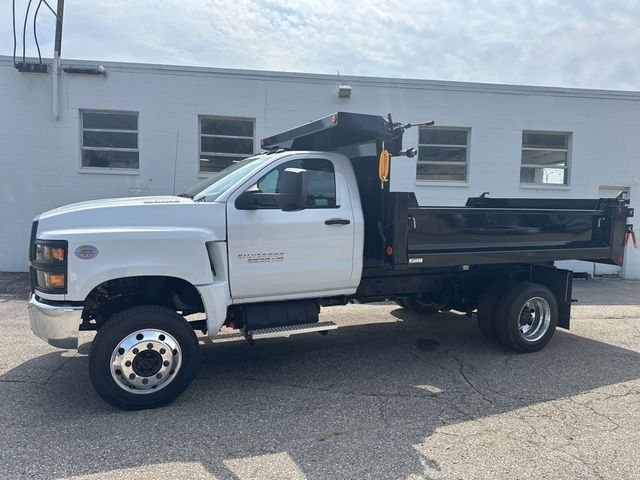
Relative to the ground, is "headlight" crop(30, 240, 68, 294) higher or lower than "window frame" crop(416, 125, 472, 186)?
lower

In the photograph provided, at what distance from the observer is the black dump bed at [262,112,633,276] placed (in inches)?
201

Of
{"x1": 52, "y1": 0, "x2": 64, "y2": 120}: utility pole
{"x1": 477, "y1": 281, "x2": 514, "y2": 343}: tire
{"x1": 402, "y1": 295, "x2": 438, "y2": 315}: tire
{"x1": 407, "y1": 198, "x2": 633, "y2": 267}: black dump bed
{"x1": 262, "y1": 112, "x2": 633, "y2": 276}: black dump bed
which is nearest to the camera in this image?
{"x1": 262, "y1": 112, "x2": 633, "y2": 276}: black dump bed

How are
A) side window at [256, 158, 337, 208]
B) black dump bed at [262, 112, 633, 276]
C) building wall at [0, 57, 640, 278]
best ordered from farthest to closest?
building wall at [0, 57, 640, 278], black dump bed at [262, 112, 633, 276], side window at [256, 158, 337, 208]

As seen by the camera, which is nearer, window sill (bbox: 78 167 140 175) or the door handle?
the door handle

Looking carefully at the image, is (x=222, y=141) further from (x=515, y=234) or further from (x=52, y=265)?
(x=52, y=265)

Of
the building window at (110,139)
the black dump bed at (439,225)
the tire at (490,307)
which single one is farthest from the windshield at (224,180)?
the building window at (110,139)

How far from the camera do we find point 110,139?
11016 millimetres

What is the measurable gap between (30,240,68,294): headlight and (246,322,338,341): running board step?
66.0 inches

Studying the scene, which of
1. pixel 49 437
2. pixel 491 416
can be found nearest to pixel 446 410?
pixel 491 416

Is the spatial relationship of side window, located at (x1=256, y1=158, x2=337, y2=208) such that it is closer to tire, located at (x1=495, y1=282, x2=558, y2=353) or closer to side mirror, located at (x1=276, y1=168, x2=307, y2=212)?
side mirror, located at (x1=276, y1=168, x2=307, y2=212)

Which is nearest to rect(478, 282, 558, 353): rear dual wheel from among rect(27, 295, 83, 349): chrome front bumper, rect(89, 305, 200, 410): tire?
rect(89, 305, 200, 410): tire

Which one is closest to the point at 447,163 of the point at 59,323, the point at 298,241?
the point at 298,241

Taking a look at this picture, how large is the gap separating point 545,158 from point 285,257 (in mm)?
9947

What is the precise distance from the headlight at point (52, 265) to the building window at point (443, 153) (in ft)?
30.1
